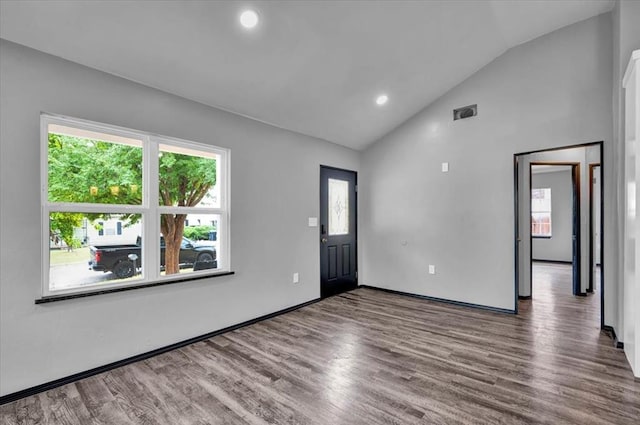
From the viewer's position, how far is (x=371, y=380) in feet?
8.04

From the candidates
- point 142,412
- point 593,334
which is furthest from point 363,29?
point 593,334

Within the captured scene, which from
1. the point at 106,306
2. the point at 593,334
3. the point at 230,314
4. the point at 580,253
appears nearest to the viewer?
the point at 106,306

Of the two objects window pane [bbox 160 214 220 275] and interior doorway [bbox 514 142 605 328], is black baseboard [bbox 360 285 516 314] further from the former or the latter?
window pane [bbox 160 214 220 275]

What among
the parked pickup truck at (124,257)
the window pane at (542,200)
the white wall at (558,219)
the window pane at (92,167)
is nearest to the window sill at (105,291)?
the parked pickup truck at (124,257)

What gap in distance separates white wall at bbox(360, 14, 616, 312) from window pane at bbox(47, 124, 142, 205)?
148 inches

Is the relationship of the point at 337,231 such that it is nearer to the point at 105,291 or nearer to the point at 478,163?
the point at 478,163

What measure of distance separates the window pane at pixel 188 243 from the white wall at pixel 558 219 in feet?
28.9

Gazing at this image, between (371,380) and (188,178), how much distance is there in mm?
2699

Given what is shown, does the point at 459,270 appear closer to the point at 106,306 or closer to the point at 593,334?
the point at 593,334

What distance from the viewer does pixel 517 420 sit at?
195 cm

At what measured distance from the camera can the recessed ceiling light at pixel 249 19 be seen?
2.55 m

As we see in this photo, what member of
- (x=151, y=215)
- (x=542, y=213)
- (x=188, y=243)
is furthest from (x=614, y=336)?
(x=542, y=213)

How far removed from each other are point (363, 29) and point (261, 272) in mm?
2995

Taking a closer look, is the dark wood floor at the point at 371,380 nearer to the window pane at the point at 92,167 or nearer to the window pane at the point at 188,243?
the window pane at the point at 188,243
